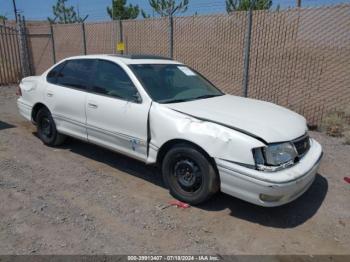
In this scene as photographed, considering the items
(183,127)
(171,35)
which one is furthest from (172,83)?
(171,35)

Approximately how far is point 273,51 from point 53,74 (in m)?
4.93

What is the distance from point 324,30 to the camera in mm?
7094

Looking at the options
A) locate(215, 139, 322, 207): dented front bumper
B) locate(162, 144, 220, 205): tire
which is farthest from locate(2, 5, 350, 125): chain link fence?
locate(162, 144, 220, 205): tire

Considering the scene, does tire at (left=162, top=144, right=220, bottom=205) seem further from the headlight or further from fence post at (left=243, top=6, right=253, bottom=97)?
fence post at (left=243, top=6, right=253, bottom=97)

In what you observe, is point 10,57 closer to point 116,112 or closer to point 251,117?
point 116,112

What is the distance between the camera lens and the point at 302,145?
3.76 metres

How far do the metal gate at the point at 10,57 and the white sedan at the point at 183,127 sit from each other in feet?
31.2

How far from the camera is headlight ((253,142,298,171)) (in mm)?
3277

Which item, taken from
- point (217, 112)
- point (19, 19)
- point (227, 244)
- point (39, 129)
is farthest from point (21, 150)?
point (19, 19)

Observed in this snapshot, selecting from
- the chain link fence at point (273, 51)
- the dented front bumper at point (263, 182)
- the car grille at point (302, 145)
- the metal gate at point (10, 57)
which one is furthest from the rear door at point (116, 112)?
the metal gate at point (10, 57)

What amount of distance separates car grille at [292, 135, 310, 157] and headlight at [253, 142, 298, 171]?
0.25 meters

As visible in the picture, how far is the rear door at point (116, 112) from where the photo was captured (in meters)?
4.12

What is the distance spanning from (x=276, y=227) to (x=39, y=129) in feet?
13.9

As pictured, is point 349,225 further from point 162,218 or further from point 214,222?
point 162,218
